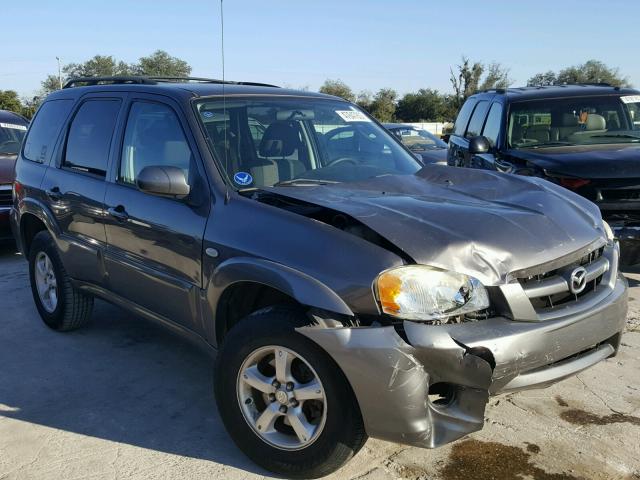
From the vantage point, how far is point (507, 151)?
662 cm

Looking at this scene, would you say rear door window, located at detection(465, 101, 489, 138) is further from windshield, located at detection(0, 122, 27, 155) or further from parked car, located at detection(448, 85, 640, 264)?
windshield, located at detection(0, 122, 27, 155)

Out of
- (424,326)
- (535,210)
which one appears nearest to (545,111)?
(535,210)

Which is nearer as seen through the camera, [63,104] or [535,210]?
[535,210]

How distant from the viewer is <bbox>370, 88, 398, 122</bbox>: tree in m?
49.5

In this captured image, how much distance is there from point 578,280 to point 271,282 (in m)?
1.41

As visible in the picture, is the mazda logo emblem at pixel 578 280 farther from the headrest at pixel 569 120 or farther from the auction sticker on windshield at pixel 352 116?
the headrest at pixel 569 120

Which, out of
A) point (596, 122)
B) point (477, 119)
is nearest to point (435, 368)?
point (596, 122)

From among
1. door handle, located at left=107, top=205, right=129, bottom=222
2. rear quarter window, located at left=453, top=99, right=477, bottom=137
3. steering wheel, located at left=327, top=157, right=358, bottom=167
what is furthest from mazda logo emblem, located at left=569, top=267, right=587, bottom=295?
rear quarter window, located at left=453, top=99, right=477, bottom=137

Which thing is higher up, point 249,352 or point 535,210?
point 535,210

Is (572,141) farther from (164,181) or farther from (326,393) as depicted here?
(326,393)

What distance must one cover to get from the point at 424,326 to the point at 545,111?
5065 millimetres

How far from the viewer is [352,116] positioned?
14.7ft

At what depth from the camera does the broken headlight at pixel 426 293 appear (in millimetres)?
2598

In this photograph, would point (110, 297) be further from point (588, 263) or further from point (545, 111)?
point (545, 111)
